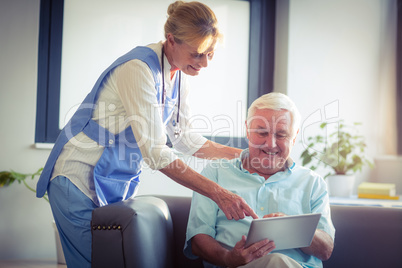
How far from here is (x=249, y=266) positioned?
1.37 meters

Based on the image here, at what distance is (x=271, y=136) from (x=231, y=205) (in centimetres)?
40

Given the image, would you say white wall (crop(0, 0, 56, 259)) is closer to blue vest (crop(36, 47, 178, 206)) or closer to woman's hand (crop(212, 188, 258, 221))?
blue vest (crop(36, 47, 178, 206))

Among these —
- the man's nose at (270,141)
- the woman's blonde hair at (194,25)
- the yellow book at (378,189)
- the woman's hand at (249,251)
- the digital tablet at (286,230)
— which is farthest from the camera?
the yellow book at (378,189)

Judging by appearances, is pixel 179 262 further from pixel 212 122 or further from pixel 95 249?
pixel 212 122

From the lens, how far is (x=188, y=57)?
1.59 m

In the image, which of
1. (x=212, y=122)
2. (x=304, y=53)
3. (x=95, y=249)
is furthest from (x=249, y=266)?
(x=304, y=53)

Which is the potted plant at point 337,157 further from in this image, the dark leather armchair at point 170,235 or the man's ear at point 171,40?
the man's ear at point 171,40

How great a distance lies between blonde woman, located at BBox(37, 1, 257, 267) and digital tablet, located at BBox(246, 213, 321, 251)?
0.32 feet

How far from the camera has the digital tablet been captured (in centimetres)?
129

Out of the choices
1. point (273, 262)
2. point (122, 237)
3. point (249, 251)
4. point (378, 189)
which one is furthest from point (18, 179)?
point (378, 189)

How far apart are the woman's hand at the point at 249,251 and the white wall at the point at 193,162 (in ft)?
5.21

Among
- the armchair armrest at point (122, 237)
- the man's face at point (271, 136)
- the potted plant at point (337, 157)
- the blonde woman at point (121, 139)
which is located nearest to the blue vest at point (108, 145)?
the blonde woman at point (121, 139)

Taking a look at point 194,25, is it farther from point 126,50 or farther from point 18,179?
point 18,179

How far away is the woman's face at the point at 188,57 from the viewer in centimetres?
158
